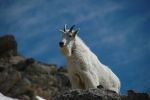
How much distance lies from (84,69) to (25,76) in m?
33.2

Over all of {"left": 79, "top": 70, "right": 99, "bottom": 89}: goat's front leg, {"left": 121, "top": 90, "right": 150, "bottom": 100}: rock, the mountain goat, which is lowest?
{"left": 121, "top": 90, "right": 150, "bottom": 100}: rock

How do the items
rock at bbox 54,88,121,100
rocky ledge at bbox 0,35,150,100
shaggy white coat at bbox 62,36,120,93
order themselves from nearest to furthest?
rock at bbox 54,88,121,100
shaggy white coat at bbox 62,36,120,93
rocky ledge at bbox 0,35,150,100

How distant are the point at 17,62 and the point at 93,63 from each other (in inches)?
1571

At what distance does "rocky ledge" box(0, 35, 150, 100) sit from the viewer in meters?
46.8

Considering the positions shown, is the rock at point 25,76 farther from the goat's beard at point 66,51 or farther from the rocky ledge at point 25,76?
the goat's beard at point 66,51

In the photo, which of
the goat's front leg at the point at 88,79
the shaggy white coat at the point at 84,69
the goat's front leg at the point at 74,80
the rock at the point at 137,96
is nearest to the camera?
the rock at the point at 137,96

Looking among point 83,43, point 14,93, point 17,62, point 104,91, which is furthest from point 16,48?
point 104,91

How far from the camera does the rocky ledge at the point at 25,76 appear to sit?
46781 millimetres

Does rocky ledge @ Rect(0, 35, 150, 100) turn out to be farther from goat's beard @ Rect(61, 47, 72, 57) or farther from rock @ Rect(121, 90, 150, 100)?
rock @ Rect(121, 90, 150, 100)

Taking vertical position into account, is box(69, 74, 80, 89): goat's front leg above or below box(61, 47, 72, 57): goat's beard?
below

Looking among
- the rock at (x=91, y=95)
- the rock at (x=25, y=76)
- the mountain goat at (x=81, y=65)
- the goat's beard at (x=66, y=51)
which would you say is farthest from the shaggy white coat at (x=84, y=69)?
the rock at (x=25, y=76)

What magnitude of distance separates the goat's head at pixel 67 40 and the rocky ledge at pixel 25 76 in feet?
71.4

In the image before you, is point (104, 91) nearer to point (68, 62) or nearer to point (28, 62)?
point (68, 62)

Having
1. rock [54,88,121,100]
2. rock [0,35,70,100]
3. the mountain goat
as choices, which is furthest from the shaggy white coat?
rock [0,35,70,100]
